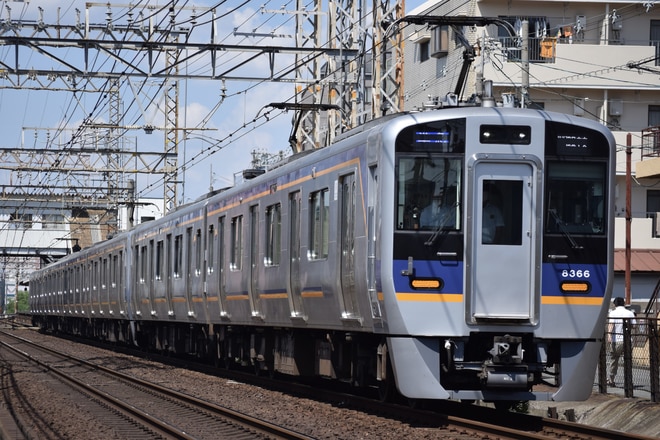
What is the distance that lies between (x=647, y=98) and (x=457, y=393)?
1015 inches

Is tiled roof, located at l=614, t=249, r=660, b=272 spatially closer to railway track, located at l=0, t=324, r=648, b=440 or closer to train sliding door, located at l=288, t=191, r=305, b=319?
train sliding door, located at l=288, t=191, r=305, b=319

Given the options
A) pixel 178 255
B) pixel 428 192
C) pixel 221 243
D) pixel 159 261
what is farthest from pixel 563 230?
pixel 159 261

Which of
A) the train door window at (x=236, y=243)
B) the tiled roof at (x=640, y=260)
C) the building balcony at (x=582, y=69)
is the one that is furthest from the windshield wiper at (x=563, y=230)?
the tiled roof at (x=640, y=260)

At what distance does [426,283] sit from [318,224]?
298cm

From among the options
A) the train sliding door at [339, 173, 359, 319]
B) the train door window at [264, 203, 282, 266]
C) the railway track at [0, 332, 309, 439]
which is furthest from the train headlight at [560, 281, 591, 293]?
the train door window at [264, 203, 282, 266]

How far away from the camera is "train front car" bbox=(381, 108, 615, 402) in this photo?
36.1 feet

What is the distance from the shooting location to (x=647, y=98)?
3503 centimetres

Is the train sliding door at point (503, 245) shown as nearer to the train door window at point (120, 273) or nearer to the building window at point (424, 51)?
the train door window at point (120, 273)

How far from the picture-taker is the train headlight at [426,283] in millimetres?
11062

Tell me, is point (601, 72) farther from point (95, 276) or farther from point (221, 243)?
point (221, 243)

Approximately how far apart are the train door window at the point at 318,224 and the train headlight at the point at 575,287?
10.1 feet

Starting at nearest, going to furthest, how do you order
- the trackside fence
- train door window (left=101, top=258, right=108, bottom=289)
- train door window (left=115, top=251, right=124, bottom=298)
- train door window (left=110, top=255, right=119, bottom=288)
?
the trackside fence < train door window (left=115, top=251, right=124, bottom=298) < train door window (left=110, top=255, right=119, bottom=288) < train door window (left=101, top=258, right=108, bottom=289)

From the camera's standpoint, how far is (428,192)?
11273 mm

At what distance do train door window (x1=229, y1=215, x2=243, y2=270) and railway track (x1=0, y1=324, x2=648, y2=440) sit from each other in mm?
3899
